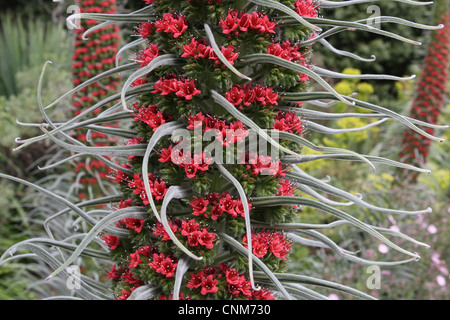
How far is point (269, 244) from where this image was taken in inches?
46.7

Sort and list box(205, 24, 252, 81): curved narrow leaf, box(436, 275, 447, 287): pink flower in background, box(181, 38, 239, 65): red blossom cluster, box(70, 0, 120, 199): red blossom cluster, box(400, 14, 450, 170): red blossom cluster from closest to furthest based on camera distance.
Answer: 1. box(205, 24, 252, 81): curved narrow leaf
2. box(181, 38, 239, 65): red blossom cluster
3. box(436, 275, 447, 287): pink flower in background
4. box(70, 0, 120, 199): red blossom cluster
5. box(400, 14, 450, 170): red blossom cluster

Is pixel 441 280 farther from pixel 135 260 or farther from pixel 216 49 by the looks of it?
pixel 216 49

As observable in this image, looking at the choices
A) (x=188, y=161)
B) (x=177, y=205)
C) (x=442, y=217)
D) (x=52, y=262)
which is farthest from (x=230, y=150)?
(x=442, y=217)

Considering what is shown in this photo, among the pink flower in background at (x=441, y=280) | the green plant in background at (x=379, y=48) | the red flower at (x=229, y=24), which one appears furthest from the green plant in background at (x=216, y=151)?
the green plant in background at (x=379, y=48)

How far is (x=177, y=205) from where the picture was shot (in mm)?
1219

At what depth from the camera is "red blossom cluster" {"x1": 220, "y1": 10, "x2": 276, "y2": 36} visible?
1101 millimetres

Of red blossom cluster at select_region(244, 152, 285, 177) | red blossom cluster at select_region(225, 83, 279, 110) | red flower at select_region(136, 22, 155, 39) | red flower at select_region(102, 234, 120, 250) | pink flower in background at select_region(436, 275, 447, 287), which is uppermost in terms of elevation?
red flower at select_region(136, 22, 155, 39)

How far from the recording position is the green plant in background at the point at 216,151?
110cm

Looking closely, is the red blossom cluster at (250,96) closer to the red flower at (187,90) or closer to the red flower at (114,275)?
the red flower at (187,90)

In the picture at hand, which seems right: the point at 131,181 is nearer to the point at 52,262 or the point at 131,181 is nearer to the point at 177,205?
the point at 177,205

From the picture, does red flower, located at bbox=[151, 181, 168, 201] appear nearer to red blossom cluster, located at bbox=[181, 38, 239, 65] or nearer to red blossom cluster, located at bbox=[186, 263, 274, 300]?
red blossom cluster, located at bbox=[186, 263, 274, 300]

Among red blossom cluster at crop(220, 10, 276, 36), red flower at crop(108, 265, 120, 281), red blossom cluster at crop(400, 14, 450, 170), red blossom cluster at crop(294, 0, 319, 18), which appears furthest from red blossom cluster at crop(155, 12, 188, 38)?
red blossom cluster at crop(400, 14, 450, 170)
